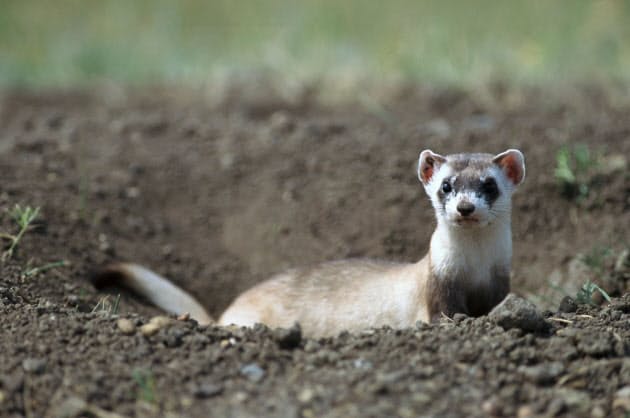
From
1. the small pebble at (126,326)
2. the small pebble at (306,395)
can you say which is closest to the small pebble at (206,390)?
the small pebble at (306,395)

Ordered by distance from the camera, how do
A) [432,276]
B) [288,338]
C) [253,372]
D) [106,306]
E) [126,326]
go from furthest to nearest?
[106,306]
[432,276]
[126,326]
[288,338]
[253,372]

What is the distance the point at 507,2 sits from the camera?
33.4 ft

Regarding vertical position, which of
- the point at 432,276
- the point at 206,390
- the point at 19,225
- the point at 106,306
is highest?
the point at 432,276

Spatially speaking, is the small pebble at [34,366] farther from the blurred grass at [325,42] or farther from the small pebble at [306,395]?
the blurred grass at [325,42]

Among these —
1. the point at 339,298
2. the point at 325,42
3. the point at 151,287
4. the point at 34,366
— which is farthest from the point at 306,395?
the point at 325,42

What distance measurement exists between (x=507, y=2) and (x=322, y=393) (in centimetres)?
795

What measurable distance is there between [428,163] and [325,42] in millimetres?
4303

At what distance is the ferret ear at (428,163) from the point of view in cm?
442

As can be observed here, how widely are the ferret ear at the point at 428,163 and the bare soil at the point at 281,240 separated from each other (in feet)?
2.88

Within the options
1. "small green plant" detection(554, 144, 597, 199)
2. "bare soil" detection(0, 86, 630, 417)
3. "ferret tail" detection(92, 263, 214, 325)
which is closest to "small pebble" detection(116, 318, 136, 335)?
"bare soil" detection(0, 86, 630, 417)

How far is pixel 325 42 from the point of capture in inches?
337

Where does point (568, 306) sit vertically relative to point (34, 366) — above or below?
above

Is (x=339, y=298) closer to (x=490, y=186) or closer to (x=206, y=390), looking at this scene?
(x=490, y=186)

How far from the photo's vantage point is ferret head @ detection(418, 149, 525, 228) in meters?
4.11
